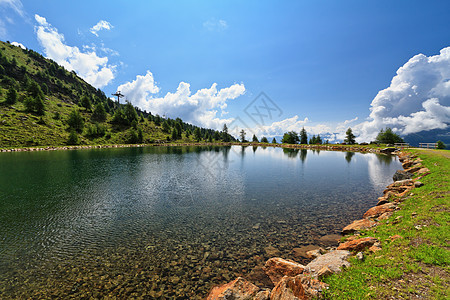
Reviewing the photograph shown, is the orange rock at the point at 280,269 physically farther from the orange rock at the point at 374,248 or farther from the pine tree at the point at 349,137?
the pine tree at the point at 349,137

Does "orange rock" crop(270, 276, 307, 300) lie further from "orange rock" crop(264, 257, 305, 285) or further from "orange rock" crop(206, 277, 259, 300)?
"orange rock" crop(264, 257, 305, 285)

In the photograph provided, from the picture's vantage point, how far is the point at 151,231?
15.6 meters

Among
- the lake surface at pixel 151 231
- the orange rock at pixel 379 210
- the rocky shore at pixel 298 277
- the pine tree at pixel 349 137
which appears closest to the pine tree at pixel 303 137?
the pine tree at pixel 349 137

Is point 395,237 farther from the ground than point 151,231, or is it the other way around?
point 395,237

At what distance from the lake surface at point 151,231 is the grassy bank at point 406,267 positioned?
16.4 feet

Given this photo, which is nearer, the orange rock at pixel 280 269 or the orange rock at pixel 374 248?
the orange rock at pixel 374 248

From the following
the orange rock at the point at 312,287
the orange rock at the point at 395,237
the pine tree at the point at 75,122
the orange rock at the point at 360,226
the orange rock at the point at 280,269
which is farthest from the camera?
the pine tree at the point at 75,122

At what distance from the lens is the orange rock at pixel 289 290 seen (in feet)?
22.6

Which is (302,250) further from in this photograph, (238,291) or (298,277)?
(238,291)

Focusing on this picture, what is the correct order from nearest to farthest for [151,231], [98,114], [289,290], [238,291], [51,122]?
[289,290] → [238,291] → [151,231] → [51,122] → [98,114]

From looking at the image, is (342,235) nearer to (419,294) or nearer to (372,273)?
(372,273)

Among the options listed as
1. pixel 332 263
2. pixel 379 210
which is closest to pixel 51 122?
pixel 332 263

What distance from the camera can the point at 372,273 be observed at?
7.43m

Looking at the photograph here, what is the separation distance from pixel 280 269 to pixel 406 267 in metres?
6.11
